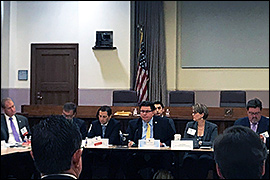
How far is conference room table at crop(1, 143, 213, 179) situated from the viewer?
4.91 metres

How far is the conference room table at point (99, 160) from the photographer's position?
4910mm

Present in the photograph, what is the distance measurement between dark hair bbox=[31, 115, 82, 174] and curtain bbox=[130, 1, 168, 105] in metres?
7.89

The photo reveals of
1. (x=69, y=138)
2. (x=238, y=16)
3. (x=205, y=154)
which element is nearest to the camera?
(x=69, y=138)

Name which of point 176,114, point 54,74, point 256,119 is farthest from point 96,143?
point 54,74

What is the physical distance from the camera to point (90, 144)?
5066 millimetres

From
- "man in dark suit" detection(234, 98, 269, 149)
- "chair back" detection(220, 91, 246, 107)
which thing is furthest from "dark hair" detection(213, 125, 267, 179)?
"chair back" detection(220, 91, 246, 107)

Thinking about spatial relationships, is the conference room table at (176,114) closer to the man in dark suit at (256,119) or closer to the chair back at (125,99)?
the chair back at (125,99)

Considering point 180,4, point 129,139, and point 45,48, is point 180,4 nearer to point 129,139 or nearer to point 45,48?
point 45,48

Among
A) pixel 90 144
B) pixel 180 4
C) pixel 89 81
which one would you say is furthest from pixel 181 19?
pixel 90 144

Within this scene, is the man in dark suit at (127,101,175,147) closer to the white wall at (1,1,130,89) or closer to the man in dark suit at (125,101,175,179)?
the man in dark suit at (125,101,175,179)

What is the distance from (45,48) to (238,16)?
179 inches

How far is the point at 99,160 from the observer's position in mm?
5461

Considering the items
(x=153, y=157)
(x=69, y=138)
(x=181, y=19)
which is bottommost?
(x=153, y=157)

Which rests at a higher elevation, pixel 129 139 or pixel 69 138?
pixel 69 138
